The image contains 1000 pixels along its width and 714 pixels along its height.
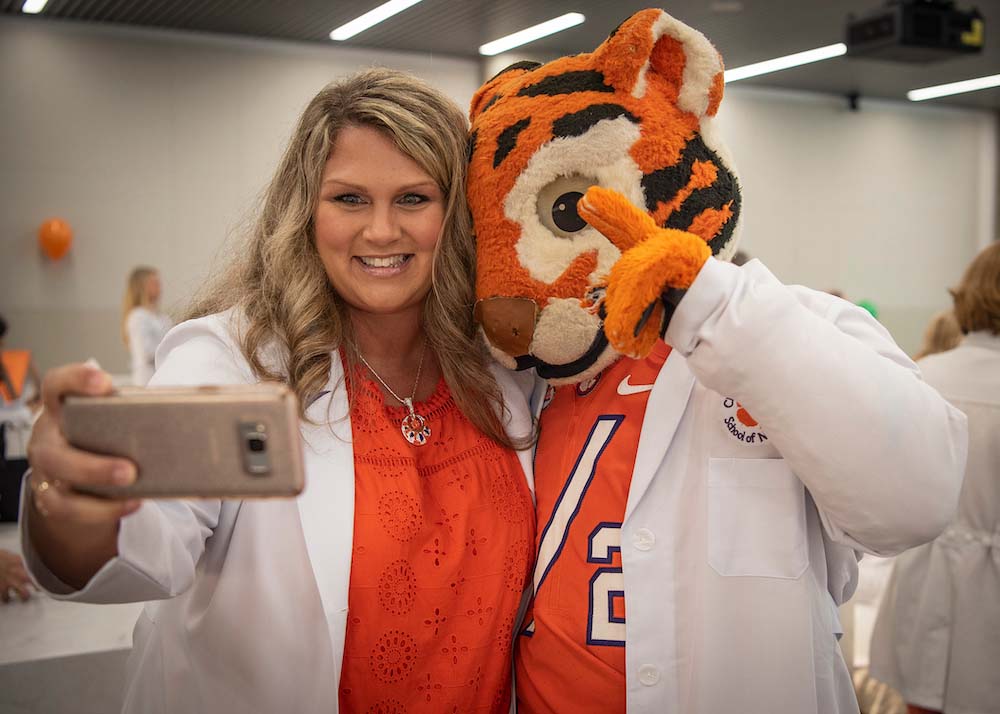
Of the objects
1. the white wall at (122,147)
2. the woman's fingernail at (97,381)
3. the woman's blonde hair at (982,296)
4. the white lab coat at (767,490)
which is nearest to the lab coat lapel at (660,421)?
the white lab coat at (767,490)

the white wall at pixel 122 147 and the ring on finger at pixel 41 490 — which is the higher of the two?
the white wall at pixel 122 147

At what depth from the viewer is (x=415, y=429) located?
1779mm

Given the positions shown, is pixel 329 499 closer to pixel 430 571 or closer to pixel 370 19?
pixel 430 571

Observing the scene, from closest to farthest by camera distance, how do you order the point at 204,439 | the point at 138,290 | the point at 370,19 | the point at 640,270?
the point at 204,439 → the point at 640,270 → the point at 138,290 → the point at 370,19

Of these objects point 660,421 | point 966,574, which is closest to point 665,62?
point 660,421

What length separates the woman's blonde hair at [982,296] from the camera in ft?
10.3

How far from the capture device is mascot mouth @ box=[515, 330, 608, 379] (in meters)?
1.59

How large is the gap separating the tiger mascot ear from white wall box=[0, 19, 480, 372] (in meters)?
7.42

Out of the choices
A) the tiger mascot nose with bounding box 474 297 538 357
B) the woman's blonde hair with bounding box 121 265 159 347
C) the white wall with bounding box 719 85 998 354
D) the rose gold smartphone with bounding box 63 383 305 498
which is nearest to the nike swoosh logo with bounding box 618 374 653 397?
the tiger mascot nose with bounding box 474 297 538 357

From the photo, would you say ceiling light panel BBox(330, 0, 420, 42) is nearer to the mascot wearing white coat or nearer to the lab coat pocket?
the mascot wearing white coat

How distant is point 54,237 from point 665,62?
8341mm

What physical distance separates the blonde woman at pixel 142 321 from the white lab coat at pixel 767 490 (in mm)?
7204

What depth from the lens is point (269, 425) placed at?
0.92 meters

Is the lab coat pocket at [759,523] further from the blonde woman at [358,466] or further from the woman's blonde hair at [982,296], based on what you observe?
the woman's blonde hair at [982,296]
